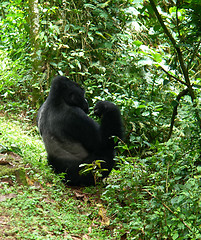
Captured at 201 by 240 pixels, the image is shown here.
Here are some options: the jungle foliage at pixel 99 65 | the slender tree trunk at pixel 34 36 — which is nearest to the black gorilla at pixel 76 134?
the jungle foliage at pixel 99 65

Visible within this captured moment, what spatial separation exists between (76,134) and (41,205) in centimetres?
122

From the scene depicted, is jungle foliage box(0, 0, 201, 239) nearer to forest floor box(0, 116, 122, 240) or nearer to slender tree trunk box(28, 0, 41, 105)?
slender tree trunk box(28, 0, 41, 105)

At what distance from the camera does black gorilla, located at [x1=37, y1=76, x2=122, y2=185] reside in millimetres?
4266

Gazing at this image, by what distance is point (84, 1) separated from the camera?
20.1 feet

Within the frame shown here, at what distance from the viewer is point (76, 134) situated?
4297 mm

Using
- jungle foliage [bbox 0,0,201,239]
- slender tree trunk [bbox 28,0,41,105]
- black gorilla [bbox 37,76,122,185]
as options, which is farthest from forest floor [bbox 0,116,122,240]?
slender tree trunk [bbox 28,0,41,105]

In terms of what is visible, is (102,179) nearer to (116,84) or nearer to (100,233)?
(100,233)

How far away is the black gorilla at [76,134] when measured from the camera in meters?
4.27

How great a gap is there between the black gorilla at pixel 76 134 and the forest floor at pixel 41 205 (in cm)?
20

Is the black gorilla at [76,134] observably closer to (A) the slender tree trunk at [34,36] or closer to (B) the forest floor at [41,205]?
(B) the forest floor at [41,205]

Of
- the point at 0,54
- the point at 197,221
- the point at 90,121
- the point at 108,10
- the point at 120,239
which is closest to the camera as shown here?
the point at 197,221

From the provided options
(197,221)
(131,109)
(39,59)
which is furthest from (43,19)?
(197,221)

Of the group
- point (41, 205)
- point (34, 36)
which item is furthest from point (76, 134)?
point (34, 36)

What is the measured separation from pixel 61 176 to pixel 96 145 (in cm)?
64
